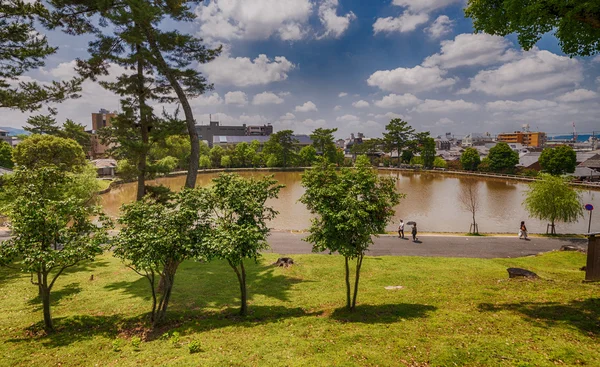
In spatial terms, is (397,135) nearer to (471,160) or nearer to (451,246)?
(471,160)

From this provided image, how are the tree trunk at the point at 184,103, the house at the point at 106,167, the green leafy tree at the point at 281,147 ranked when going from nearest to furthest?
1. the tree trunk at the point at 184,103
2. the house at the point at 106,167
3. the green leafy tree at the point at 281,147

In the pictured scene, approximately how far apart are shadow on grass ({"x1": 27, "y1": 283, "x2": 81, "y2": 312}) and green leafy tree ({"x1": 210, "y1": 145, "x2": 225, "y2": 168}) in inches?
2820

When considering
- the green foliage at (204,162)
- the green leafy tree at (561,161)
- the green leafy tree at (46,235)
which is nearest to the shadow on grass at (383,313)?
the green leafy tree at (46,235)

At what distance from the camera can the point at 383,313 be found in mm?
9367

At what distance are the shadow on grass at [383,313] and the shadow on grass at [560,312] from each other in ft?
5.98

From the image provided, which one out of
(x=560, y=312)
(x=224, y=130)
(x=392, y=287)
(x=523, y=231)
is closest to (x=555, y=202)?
(x=523, y=231)

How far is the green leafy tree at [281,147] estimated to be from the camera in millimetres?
81000

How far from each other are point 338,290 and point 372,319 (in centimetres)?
359

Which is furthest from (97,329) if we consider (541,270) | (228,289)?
(541,270)

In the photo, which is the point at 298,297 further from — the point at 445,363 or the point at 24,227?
the point at 24,227

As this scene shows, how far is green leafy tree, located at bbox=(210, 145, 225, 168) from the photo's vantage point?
8251 centimetres

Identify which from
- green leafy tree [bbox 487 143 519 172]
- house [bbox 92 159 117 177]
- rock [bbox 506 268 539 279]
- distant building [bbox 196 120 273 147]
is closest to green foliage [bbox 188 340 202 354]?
rock [bbox 506 268 539 279]

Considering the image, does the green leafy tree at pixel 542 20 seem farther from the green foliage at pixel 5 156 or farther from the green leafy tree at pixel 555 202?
the green foliage at pixel 5 156

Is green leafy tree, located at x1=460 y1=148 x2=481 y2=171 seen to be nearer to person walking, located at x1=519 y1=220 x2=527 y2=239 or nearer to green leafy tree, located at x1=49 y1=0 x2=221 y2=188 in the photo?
person walking, located at x1=519 y1=220 x2=527 y2=239
